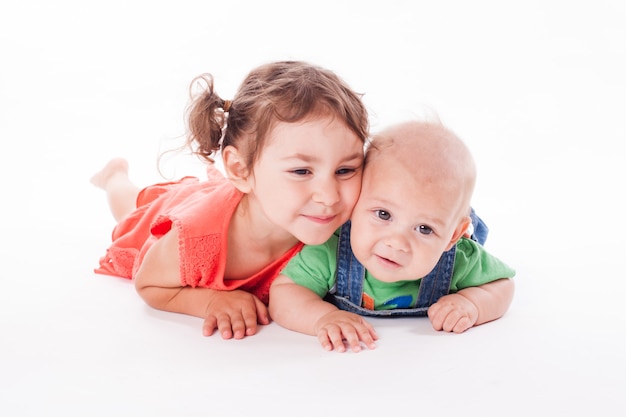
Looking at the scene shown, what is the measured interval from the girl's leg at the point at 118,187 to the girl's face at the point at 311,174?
3.20 feet

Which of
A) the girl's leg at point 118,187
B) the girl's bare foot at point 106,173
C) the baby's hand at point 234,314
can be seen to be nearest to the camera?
the baby's hand at point 234,314

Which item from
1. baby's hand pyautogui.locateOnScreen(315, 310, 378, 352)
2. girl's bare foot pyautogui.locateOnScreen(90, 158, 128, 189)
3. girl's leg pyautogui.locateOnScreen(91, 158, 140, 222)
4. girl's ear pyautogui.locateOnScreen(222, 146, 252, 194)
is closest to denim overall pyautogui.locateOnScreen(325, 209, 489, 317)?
baby's hand pyautogui.locateOnScreen(315, 310, 378, 352)

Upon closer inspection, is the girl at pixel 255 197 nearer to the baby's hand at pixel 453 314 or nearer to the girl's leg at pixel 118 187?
the baby's hand at pixel 453 314

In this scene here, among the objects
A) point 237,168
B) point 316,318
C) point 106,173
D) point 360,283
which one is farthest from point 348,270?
point 106,173

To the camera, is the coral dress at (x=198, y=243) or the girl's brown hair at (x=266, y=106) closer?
the girl's brown hair at (x=266, y=106)

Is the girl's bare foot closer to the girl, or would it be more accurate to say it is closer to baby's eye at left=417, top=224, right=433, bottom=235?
the girl

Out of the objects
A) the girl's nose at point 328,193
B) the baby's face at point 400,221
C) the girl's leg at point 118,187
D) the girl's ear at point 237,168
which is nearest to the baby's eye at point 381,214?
the baby's face at point 400,221

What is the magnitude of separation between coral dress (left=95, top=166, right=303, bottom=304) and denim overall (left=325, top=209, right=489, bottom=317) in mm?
180

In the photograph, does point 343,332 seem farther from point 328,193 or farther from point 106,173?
point 106,173

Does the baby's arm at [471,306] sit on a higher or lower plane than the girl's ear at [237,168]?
lower

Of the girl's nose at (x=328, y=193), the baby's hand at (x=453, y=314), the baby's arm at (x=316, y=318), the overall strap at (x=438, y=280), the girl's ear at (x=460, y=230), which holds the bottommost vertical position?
the baby's arm at (x=316, y=318)

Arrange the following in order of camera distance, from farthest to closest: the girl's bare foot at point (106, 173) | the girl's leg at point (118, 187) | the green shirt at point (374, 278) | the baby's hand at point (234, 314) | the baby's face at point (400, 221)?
the girl's bare foot at point (106, 173)
the girl's leg at point (118, 187)
the green shirt at point (374, 278)
the baby's hand at point (234, 314)
the baby's face at point (400, 221)

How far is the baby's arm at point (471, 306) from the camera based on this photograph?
6.01 feet

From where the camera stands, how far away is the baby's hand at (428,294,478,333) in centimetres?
183
